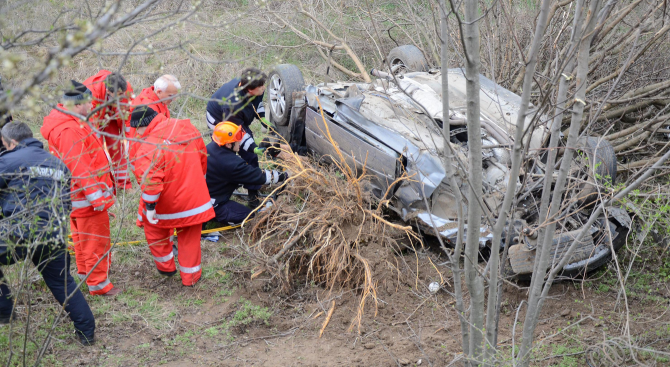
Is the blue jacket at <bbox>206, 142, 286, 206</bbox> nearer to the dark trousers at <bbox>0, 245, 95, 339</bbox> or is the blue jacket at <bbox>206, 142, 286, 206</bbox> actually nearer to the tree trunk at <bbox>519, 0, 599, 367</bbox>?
the dark trousers at <bbox>0, 245, 95, 339</bbox>

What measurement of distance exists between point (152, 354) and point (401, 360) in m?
1.90

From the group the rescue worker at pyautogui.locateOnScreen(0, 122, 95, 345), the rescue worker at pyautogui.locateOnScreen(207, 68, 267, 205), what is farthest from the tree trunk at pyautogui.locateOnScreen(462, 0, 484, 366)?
the rescue worker at pyautogui.locateOnScreen(207, 68, 267, 205)

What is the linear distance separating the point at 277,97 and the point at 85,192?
296 centimetres

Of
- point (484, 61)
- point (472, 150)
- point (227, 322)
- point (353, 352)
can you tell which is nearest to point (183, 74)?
point (484, 61)

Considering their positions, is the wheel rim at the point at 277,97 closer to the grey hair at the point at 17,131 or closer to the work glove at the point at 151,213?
the work glove at the point at 151,213

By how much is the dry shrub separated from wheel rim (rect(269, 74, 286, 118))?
1450 mm

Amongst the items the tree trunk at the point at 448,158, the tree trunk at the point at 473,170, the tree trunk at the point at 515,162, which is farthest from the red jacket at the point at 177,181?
the tree trunk at the point at 515,162

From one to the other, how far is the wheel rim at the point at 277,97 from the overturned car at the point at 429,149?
0.04 feet

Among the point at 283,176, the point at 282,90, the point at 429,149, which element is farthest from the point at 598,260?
the point at 282,90

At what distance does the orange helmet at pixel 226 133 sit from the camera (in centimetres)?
493

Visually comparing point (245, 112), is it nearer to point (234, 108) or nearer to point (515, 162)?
point (234, 108)

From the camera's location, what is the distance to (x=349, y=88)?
5789 millimetres

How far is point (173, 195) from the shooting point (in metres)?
4.46

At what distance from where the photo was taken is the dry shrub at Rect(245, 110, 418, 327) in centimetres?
461
